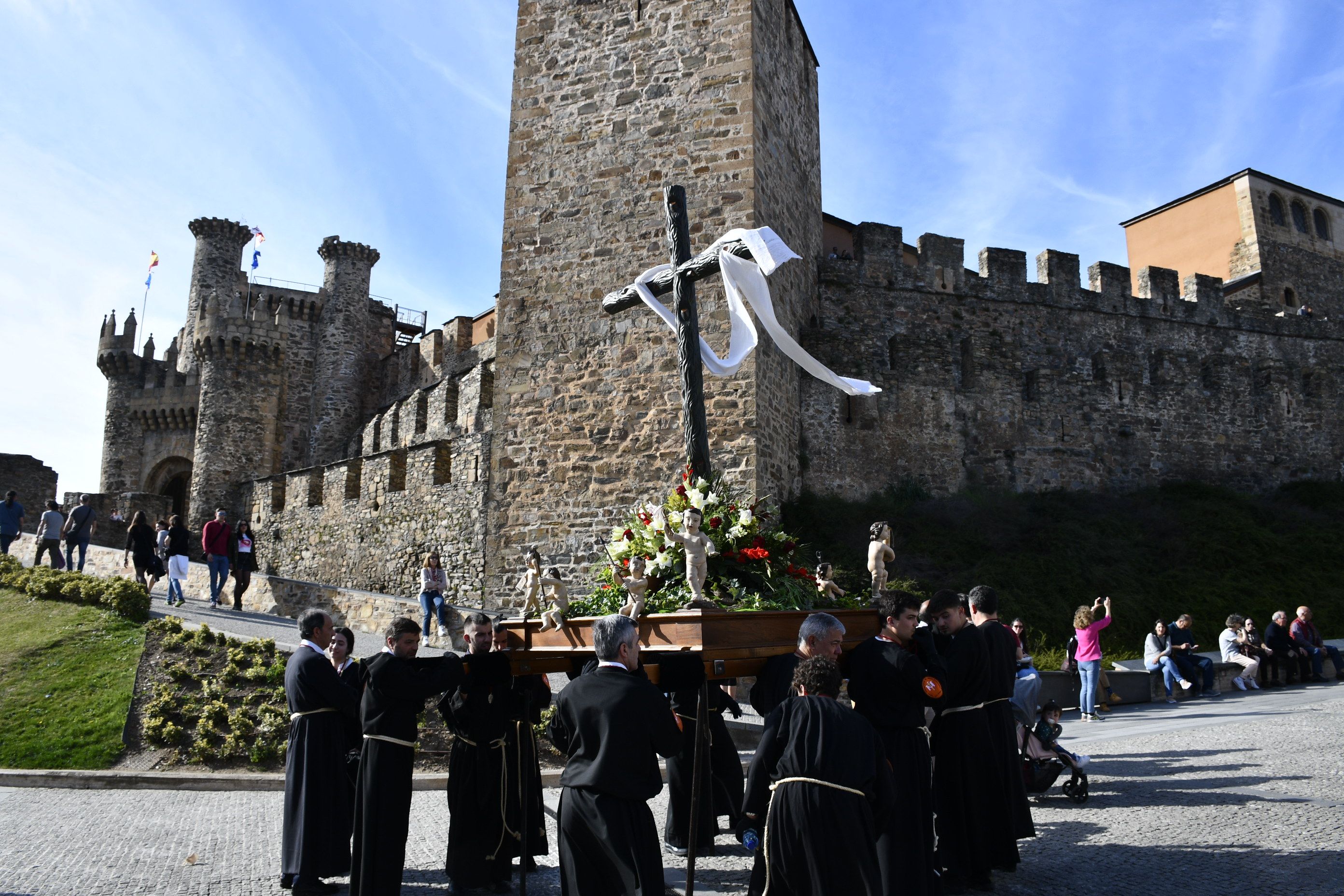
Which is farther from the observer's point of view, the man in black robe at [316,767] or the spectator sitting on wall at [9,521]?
the spectator sitting on wall at [9,521]

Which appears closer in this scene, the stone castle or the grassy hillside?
the stone castle

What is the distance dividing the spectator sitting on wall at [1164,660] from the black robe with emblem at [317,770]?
33.6 ft

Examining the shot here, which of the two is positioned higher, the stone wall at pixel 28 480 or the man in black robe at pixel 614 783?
the stone wall at pixel 28 480

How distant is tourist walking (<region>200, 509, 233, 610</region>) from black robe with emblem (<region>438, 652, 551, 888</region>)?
40.4 ft

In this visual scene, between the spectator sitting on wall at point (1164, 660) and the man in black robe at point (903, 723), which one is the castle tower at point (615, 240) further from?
the man in black robe at point (903, 723)

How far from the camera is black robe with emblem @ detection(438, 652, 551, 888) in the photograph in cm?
519

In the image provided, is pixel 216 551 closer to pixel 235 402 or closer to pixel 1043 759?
pixel 1043 759

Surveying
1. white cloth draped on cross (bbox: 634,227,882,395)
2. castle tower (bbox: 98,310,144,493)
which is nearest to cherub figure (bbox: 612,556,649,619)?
white cloth draped on cross (bbox: 634,227,882,395)

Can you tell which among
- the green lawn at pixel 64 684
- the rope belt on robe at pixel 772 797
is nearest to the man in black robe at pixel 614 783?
the rope belt on robe at pixel 772 797

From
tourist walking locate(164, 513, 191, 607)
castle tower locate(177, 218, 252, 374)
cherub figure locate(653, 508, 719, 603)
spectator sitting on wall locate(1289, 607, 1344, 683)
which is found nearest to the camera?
cherub figure locate(653, 508, 719, 603)

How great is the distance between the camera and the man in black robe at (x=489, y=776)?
518cm

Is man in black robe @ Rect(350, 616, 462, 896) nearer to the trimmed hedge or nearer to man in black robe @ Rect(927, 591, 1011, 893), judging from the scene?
man in black robe @ Rect(927, 591, 1011, 893)

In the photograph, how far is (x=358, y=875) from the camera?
4.79 metres

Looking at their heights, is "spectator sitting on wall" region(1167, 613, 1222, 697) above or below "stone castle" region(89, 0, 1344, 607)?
below
